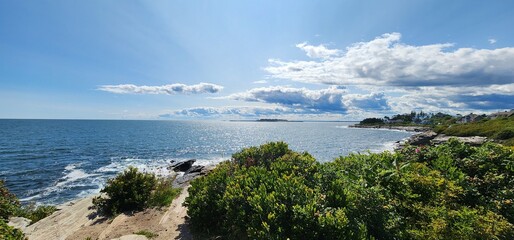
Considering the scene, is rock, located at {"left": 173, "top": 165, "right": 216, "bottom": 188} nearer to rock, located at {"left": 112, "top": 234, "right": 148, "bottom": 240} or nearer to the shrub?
rock, located at {"left": 112, "top": 234, "right": 148, "bottom": 240}

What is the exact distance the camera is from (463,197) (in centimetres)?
698

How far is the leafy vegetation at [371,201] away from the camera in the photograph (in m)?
5.25

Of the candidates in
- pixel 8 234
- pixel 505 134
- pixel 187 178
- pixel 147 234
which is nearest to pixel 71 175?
pixel 187 178

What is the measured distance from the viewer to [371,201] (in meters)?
5.90

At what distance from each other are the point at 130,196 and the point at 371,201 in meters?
12.1

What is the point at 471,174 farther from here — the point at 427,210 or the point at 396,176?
the point at 427,210

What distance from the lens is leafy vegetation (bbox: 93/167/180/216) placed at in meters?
13.2

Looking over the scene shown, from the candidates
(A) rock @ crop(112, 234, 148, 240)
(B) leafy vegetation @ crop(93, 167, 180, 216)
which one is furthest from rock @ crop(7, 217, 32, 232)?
(A) rock @ crop(112, 234, 148, 240)

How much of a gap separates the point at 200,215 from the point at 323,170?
4351 millimetres

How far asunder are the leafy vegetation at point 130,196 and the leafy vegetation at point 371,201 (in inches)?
213

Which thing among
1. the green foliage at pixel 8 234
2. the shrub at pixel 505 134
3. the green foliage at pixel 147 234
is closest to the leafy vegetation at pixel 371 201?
the green foliage at pixel 147 234

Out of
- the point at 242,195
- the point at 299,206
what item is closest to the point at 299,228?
the point at 299,206

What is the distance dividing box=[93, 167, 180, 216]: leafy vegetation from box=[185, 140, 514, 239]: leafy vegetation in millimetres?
5411

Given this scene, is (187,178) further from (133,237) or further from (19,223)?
(133,237)
